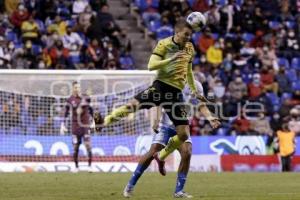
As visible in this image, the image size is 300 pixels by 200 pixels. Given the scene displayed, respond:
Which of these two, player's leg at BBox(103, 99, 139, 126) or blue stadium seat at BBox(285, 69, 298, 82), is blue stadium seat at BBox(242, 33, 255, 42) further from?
player's leg at BBox(103, 99, 139, 126)

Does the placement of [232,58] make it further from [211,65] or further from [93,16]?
[93,16]

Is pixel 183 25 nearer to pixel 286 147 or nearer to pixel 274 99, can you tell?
pixel 286 147

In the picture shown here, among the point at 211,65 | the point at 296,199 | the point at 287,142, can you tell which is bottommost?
the point at 296,199

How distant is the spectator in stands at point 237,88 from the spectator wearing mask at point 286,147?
10.0 feet

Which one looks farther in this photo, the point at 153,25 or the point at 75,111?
the point at 153,25

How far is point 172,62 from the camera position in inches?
527

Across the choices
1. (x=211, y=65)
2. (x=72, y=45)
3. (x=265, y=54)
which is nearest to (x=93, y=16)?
(x=72, y=45)

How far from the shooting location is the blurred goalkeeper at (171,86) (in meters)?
13.3

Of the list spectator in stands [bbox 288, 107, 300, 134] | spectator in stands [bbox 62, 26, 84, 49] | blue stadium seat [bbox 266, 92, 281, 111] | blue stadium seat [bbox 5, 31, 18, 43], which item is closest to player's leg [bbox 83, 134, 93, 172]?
spectator in stands [bbox 62, 26, 84, 49]

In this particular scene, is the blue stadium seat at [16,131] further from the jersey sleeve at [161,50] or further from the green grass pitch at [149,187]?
the jersey sleeve at [161,50]

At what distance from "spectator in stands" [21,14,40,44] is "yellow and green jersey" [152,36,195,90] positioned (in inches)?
632

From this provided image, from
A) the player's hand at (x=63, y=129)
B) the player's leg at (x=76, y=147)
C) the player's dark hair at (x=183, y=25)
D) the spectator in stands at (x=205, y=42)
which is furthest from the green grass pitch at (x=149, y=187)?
the spectator in stands at (x=205, y=42)

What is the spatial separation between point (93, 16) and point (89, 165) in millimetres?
8664

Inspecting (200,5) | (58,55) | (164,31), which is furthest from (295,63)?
(58,55)
